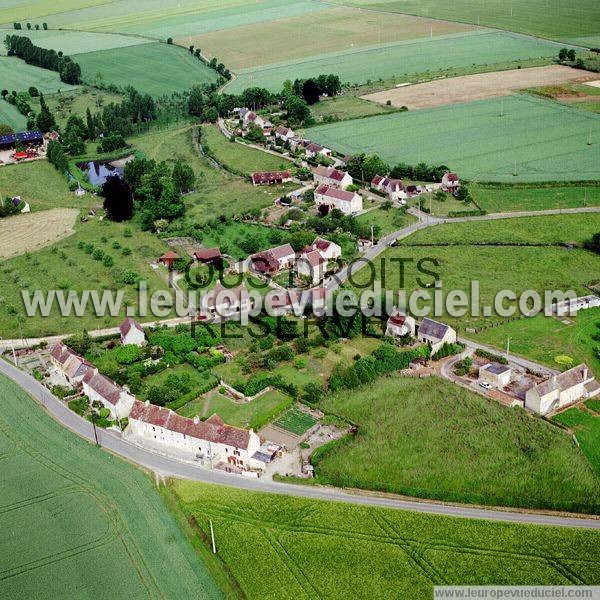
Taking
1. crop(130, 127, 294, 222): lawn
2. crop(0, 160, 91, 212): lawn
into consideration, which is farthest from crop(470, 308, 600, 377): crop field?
crop(0, 160, 91, 212): lawn

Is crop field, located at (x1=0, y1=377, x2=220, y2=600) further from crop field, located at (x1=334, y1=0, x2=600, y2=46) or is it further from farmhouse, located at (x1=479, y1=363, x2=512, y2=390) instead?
crop field, located at (x1=334, y1=0, x2=600, y2=46)

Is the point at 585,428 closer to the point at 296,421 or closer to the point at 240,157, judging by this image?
the point at 296,421

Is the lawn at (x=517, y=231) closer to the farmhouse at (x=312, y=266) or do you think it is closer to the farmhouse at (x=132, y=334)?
the farmhouse at (x=312, y=266)

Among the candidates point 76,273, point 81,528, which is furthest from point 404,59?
point 81,528

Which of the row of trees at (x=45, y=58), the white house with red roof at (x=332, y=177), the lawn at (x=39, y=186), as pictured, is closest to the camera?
the white house with red roof at (x=332, y=177)

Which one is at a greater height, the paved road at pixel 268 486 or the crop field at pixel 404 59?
the crop field at pixel 404 59

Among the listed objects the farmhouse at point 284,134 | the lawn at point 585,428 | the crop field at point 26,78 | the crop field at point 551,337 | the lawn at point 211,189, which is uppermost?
the crop field at point 26,78

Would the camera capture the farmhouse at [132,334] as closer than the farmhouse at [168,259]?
Yes

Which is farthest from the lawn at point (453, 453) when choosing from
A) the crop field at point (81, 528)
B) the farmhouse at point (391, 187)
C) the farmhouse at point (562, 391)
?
the farmhouse at point (391, 187)
